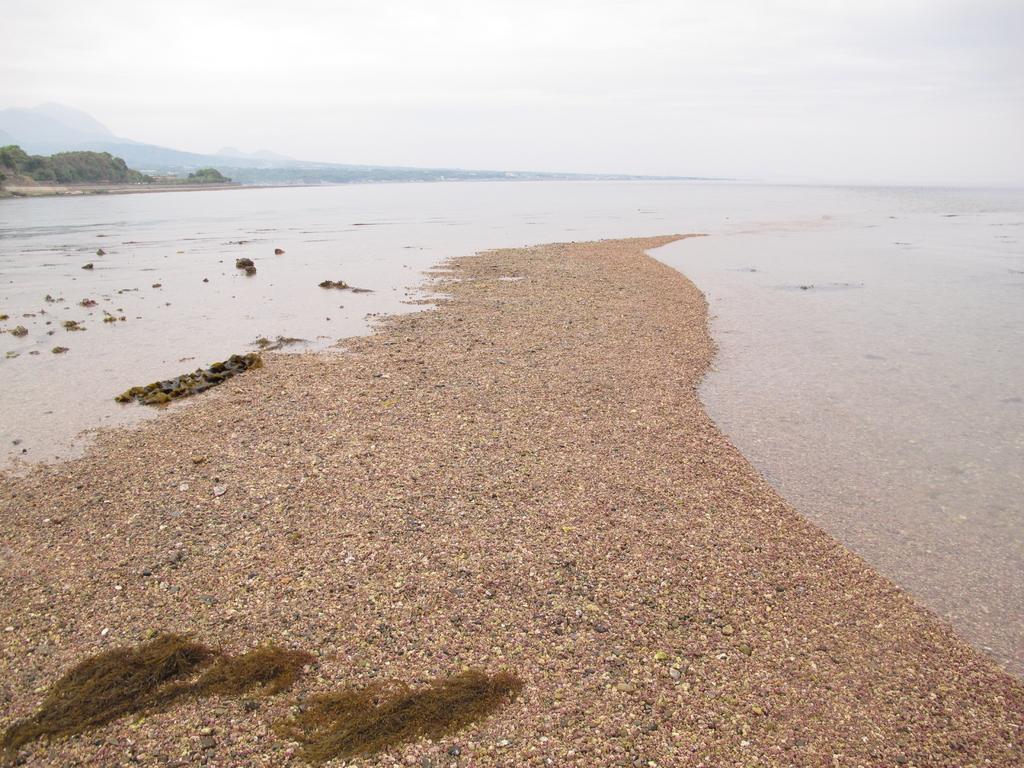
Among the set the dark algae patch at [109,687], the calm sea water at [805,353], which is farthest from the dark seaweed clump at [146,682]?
the calm sea water at [805,353]

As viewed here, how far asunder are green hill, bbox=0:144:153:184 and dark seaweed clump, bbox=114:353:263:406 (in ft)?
419

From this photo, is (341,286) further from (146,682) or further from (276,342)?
(146,682)

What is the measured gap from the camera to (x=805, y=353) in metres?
16.2

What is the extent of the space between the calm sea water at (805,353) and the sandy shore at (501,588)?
1037mm

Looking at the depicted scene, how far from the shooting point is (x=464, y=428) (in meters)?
10.0

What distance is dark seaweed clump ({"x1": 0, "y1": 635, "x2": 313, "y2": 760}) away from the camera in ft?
15.3

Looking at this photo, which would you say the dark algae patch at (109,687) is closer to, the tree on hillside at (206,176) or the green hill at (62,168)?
the green hill at (62,168)

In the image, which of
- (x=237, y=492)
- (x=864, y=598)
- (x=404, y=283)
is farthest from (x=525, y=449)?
(x=404, y=283)

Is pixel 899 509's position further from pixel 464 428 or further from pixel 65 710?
pixel 65 710

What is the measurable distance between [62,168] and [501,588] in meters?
156

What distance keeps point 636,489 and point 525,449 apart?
182cm

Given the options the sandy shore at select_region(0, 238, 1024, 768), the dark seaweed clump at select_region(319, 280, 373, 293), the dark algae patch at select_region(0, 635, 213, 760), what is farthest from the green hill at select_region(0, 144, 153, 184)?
the dark algae patch at select_region(0, 635, 213, 760)

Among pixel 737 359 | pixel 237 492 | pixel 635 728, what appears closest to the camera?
pixel 635 728

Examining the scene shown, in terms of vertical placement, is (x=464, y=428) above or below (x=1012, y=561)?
above
